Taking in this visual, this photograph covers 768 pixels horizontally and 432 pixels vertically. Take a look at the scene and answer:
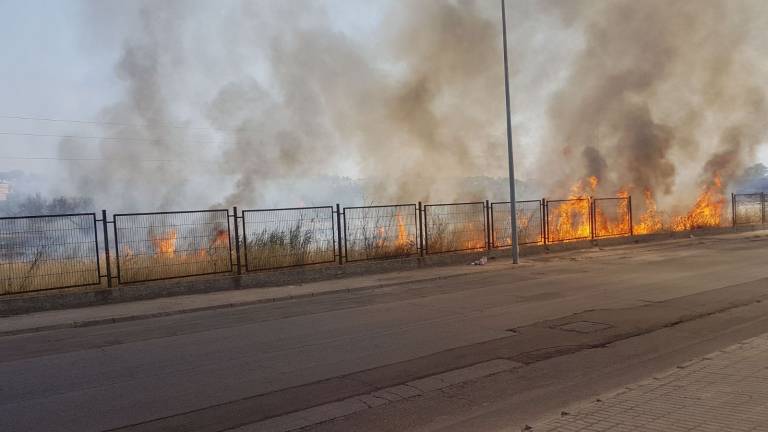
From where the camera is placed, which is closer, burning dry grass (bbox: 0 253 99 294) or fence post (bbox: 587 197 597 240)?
burning dry grass (bbox: 0 253 99 294)

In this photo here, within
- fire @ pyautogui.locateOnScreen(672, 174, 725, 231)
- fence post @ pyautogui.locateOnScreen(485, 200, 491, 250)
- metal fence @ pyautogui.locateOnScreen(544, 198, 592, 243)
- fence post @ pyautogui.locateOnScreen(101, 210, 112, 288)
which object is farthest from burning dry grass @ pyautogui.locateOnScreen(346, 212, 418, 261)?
fire @ pyautogui.locateOnScreen(672, 174, 725, 231)

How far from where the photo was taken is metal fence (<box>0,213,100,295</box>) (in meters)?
10.2

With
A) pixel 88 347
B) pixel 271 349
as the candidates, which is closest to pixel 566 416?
pixel 271 349

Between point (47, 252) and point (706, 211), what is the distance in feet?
85.0

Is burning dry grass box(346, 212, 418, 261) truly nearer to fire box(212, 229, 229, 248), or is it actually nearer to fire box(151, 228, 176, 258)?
fire box(212, 229, 229, 248)

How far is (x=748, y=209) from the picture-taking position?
89.5 ft

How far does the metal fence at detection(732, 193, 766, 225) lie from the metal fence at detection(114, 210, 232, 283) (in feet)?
79.3

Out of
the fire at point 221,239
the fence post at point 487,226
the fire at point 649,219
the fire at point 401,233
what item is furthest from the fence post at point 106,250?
the fire at point 649,219

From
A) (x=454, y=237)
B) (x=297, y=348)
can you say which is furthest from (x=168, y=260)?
(x=454, y=237)

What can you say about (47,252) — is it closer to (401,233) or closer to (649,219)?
(401,233)

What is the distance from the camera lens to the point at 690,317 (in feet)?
23.4

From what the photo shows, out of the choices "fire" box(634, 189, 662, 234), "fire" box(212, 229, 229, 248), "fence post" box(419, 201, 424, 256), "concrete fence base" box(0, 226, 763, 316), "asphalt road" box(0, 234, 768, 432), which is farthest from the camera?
"fire" box(634, 189, 662, 234)

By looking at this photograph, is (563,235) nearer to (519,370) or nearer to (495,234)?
(495,234)

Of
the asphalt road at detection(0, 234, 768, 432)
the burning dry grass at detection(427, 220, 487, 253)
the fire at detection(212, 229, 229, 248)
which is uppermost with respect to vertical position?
the fire at detection(212, 229, 229, 248)
